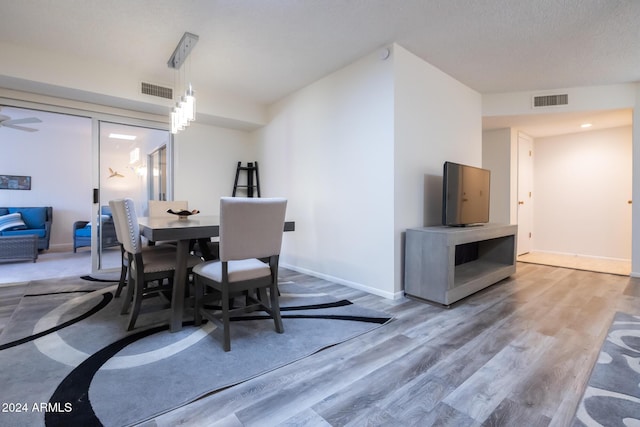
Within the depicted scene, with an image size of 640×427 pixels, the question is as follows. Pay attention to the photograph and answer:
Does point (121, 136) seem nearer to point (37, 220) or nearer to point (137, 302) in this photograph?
point (37, 220)

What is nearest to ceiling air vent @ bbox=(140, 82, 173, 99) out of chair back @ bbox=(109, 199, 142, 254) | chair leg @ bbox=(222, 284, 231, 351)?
chair back @ bbox=(109, 199, 142, 254)

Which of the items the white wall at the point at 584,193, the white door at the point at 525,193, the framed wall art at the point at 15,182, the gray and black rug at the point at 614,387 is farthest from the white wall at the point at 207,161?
the white wall at the point at 584,193

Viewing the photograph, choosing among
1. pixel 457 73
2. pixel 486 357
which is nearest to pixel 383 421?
pixel 486 357

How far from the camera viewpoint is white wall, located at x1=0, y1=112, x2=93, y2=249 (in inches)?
226

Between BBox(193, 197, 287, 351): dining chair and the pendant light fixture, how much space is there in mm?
1375

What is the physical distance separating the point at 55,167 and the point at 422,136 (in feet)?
23.7

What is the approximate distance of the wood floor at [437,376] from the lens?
1.33 metres

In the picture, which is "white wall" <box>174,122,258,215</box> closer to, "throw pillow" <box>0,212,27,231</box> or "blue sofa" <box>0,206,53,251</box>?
"blue sofa" <box>0,206,53,251</box>

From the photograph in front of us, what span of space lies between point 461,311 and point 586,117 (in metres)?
3.92

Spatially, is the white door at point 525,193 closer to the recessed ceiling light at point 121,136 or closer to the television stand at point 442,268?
the television stand at point 442,268

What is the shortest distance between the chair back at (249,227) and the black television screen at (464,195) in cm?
189

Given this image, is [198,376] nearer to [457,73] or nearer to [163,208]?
[163,208]

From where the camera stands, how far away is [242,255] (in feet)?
6.56

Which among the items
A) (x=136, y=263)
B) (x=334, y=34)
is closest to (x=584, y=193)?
(x=334, y=34)
